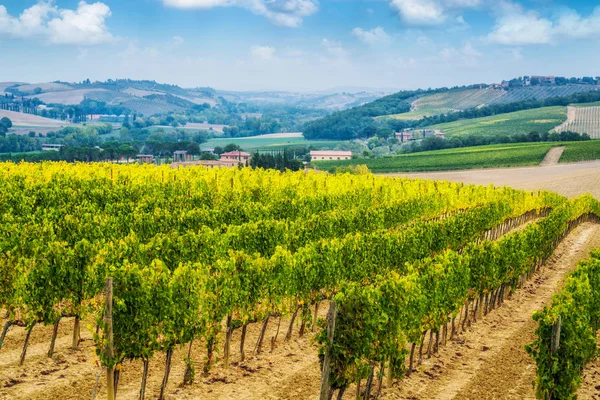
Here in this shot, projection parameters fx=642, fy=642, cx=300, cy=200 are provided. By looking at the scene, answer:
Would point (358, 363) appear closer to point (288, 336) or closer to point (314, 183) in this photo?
point (288, 336)

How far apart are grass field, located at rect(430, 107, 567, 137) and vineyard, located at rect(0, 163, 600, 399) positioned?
134053mm

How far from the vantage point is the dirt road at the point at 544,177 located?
3250 inches

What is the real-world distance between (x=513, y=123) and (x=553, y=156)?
6174 cm

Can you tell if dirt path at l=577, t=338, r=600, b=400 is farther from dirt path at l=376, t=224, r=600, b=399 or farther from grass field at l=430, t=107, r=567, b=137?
grass field at l=430, t=107, r=567, b=137

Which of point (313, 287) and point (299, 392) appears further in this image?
point (313, 287)

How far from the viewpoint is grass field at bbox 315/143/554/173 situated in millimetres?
Result: 112806

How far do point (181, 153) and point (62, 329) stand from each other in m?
134

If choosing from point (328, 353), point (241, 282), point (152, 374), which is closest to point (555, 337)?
point (328, 353)

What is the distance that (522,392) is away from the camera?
51.8 ft

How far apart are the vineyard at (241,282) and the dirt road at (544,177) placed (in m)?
52.4

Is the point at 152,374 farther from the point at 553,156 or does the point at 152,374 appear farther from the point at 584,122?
the point at 584,122

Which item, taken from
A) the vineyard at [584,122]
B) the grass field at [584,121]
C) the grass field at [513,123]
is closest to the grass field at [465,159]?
the vineyard at [584,122]

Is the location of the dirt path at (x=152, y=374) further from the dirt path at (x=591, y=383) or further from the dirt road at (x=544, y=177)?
the dirt road at (x=544, y=177)

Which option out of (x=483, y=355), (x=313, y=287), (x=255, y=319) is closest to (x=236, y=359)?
(x=255, y=319)
